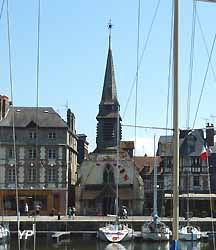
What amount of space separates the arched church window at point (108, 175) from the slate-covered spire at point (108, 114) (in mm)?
3372

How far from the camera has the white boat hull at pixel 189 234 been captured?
170ft

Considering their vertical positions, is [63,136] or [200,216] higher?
[63,136]

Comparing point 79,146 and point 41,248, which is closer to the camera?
point 41,248

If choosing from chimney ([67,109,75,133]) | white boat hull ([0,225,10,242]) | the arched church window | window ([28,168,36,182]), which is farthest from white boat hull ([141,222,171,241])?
chimney ([67,109,75,133])

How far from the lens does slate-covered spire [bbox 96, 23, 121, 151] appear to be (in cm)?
8256

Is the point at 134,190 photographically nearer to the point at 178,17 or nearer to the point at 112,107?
the point at 112,107

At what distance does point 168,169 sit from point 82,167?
1261 centimetres

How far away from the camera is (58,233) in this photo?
5431 centimetres

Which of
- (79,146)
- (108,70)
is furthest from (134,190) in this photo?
(79,146)

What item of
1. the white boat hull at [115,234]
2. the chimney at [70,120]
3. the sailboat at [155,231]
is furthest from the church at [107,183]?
the white boat hull at [115,234]

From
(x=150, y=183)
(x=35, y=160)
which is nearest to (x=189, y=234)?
(x=35, y=160)

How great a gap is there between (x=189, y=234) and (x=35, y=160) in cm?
2790

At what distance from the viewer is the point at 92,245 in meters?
49.5

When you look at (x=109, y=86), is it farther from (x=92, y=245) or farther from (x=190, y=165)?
(x=92, y=245)
